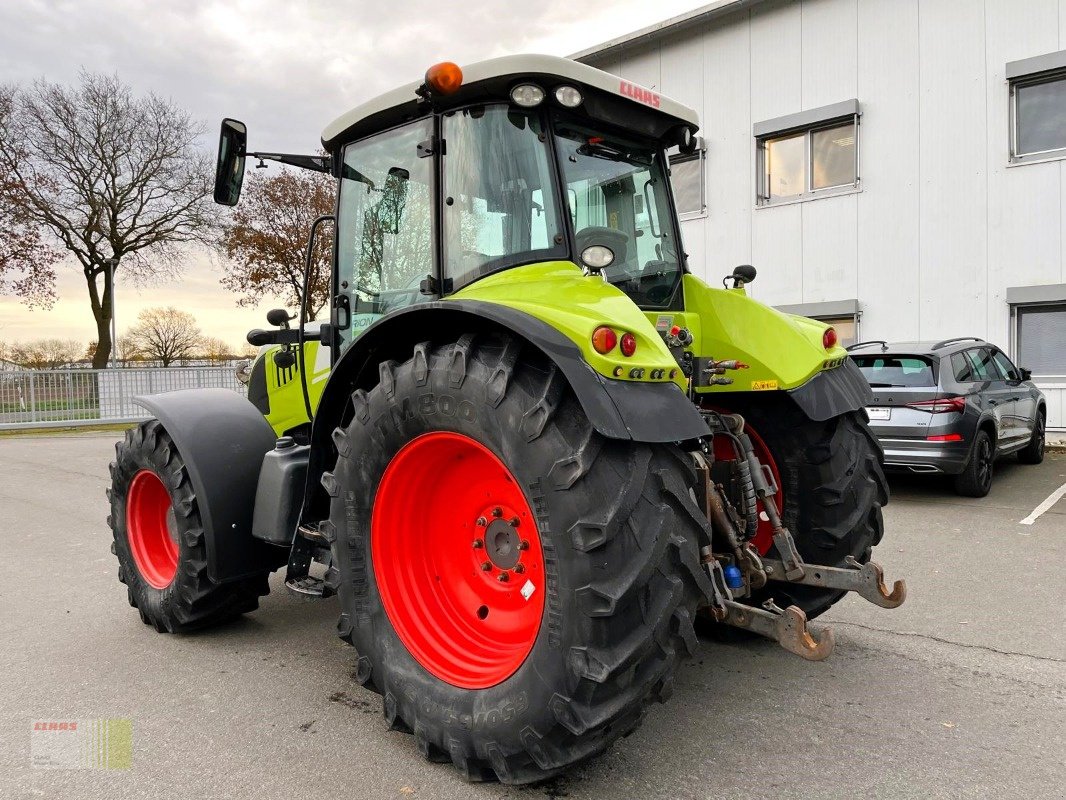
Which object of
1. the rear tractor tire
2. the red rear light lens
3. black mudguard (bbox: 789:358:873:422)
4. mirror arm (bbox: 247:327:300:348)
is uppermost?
mirror arm (bbox: 247:327:300:348)

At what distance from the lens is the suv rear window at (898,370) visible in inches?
310

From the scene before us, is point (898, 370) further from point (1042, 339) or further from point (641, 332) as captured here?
point (641, 332)

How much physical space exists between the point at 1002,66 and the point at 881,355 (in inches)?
228

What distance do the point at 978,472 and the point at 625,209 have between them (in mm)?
6282

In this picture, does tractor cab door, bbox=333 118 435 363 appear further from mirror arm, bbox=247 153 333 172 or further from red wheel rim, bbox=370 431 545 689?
red wheel rim, bbox=370 431 545 689

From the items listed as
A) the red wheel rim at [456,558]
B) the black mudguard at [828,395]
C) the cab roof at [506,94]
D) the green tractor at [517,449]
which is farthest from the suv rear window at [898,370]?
the red wheel rim at [456,558]

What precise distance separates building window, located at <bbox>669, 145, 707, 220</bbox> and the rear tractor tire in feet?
35.8

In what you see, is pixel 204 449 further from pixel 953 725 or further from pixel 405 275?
pixel 953 725

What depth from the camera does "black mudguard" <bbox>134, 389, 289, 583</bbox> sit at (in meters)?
3.62

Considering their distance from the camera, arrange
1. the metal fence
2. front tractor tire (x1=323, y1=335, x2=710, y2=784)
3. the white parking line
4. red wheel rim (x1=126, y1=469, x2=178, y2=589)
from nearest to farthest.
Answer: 1. front tractor tire (x1=323, y1=335, x2=710, y2=784)
2. red wheel rim (x1=126, y1=469, x2=178, y2=589)
3. the white parking line
4. the metal fence

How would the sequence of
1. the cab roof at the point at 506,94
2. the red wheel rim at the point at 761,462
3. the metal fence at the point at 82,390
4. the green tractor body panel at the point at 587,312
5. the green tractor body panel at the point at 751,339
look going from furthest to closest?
1. the metal fence at the point at 82,390
2. the red wheel rim at the point at 761,462
3. the green tractor body panel at the point at 751,339
4. the cab roof at the point at 506,94
5. the green tractor body panel at the point at 587,312

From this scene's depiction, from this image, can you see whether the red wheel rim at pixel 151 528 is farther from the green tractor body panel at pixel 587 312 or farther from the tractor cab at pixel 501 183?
the green tractor body panel at pixel 587 312

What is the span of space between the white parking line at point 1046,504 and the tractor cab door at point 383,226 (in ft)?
19.8

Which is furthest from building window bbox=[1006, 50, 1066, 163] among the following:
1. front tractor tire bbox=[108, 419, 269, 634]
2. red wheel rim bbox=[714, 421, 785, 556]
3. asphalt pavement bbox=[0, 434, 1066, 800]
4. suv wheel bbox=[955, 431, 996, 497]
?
front tractor tire bbox=[108, 419, 269, 634]
